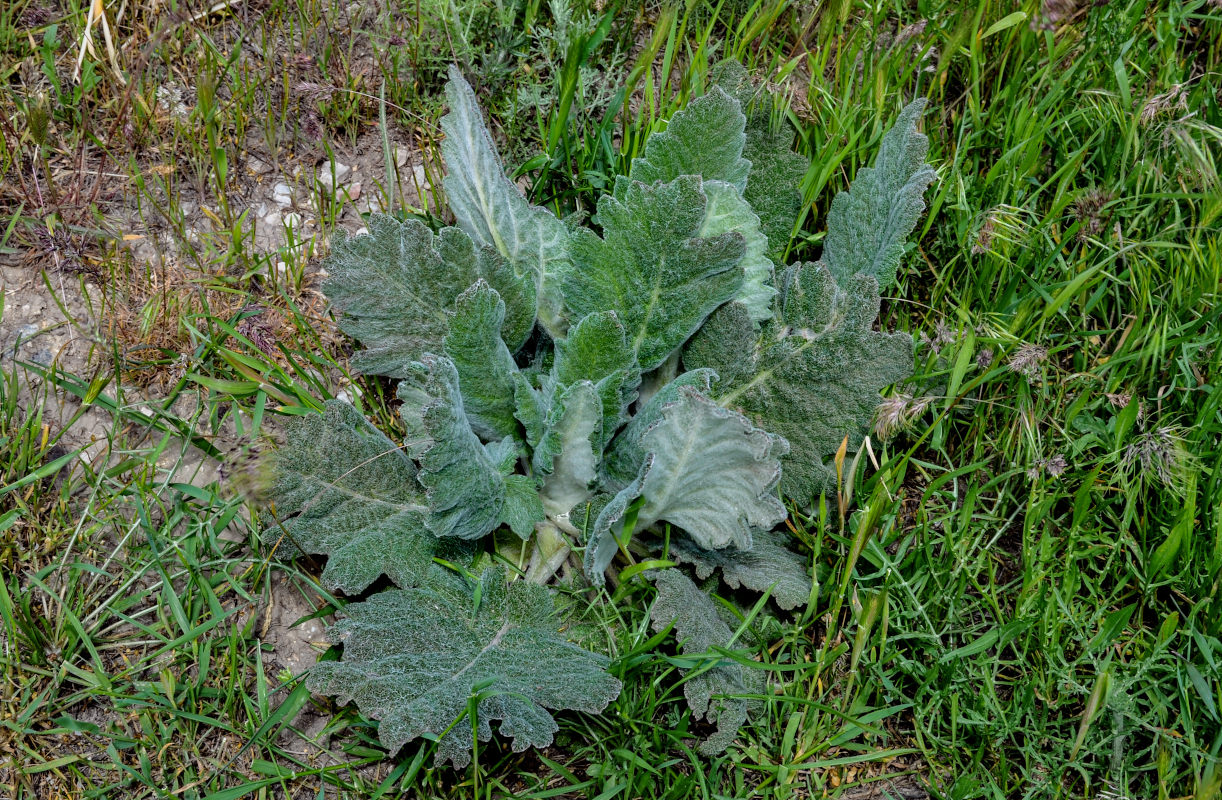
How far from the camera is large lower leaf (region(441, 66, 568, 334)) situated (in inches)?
94.1

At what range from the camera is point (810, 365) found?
2.32 metres

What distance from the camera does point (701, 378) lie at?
7.11 ft

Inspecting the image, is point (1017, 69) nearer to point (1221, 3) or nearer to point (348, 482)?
point (1221, 3)

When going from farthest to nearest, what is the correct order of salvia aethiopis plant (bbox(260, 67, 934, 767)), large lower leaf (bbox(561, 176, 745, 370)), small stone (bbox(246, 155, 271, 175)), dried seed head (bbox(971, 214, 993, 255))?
small stone (bbox(246, 155, 271, 175)) → dried seed head (bbox(971, 214, 993, 255)) → large lower leaf (bbox(561, 176, 745, 370)) → salvia aethiopis plant (bbox(260, 67, 934, 767))

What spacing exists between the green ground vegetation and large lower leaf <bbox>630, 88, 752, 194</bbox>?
0.33 meters

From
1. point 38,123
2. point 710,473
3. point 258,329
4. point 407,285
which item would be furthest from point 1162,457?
point 38,123

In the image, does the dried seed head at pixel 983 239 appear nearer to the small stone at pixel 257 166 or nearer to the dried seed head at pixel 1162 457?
the dried seed head at pixel 1162 457

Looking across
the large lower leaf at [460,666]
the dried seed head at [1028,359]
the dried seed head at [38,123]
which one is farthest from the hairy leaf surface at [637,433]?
the dried seed head at [38,123]

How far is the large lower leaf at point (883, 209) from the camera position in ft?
7.55

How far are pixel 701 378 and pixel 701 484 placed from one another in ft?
0.74

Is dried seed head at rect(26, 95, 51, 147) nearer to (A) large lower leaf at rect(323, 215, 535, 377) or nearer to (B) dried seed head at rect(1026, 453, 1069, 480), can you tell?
(A) large lower leaf at rect(323, 215, 535, 377)

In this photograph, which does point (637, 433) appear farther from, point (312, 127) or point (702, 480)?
point (312, 127)

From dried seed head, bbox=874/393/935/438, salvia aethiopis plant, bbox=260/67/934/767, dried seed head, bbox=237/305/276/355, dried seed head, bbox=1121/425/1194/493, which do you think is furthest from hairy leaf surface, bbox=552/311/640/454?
dried seed head, bbox=1121/425/1194/493

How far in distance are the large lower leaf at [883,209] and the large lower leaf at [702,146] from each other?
0.94ft
